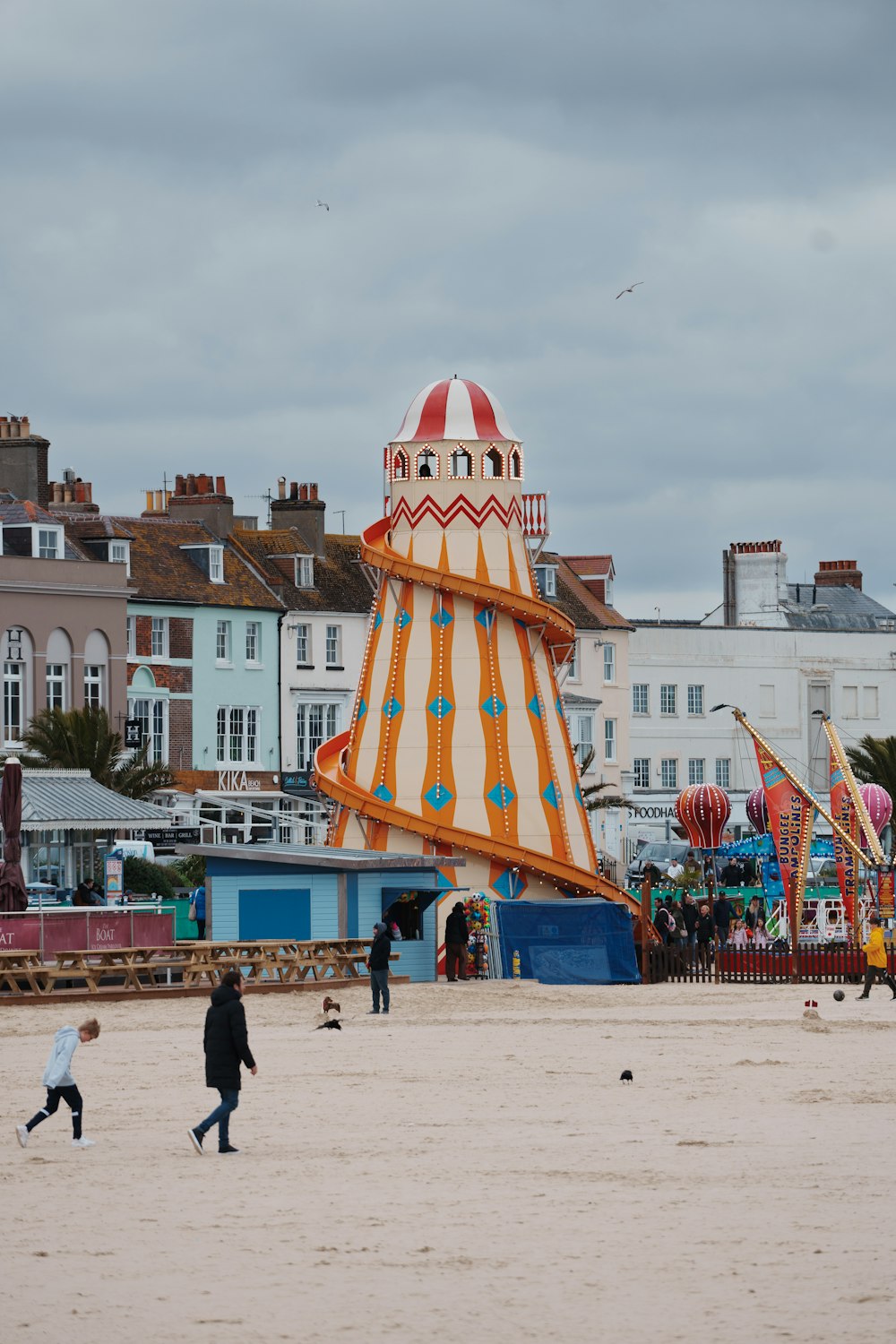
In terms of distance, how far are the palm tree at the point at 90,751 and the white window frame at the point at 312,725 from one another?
15508 mm

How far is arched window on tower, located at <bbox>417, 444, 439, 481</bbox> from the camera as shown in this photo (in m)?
46.3

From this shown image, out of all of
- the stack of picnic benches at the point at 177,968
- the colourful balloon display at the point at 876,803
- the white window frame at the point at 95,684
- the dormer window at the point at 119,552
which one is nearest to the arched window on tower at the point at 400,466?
the stack of picnic benches at the point at 177,968

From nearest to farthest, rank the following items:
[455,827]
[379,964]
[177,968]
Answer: [379,964] < [177,968] < [455,827]

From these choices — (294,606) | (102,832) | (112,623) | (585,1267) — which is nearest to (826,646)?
(294,606)

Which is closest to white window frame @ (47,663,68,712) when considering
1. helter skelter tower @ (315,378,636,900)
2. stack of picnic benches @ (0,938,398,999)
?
helter skelter tower @ (315,378,636,900)

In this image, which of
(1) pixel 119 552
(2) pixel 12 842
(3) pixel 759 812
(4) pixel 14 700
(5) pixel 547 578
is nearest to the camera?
(2) pixel 12 842

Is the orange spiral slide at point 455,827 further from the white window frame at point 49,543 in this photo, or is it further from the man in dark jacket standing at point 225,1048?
the man in dark jacket standing at point 225,1048

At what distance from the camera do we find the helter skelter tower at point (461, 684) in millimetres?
45312

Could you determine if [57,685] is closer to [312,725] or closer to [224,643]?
[224,643]

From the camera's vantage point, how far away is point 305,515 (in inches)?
3056

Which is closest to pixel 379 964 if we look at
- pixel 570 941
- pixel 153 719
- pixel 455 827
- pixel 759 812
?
pixel 570 941

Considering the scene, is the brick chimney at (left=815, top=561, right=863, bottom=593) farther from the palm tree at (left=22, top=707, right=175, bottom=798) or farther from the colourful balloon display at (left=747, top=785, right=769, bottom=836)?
the palm tree at (left=22, top=707, right=175, bottom=798)

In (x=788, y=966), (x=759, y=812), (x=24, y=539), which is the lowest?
(x=788, y=966)

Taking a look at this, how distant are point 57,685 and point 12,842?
1115 inches
